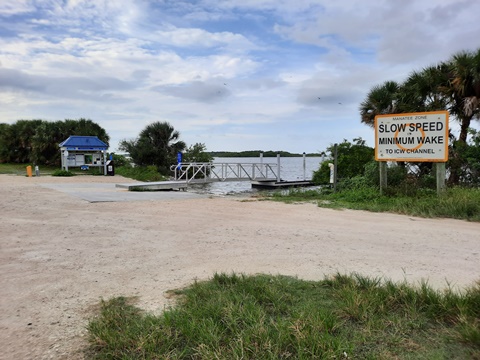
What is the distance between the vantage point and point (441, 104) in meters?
15.8

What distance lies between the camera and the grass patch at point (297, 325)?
2.70 metres

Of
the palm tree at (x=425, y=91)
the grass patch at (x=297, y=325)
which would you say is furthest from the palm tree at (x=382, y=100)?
the grass patch at (x=297, y=325)

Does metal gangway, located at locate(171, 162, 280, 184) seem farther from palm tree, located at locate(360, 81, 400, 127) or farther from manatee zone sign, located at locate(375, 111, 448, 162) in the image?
manatee zone sign, located at locate(375, 111, 448, 162)

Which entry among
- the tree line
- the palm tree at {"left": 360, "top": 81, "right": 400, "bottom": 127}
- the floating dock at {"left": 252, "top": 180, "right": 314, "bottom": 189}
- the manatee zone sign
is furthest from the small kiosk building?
the manatee zone sign

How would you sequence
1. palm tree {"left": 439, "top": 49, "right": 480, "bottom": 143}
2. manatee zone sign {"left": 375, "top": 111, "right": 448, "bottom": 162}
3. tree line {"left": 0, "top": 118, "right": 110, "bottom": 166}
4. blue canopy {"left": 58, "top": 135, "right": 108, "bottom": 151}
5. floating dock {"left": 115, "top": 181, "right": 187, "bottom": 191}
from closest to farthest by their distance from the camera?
manatee zone sign {"left": 375, "top": 111, "right": 448, "bottom": 162} → palm tree {"left": 439, "top": 49, "right": 480, "bottom": 143} → floating dock {"left": 115, "top": 181, "right": 187, "bottom": 191} → blue canopy {"left": 58, "top": 135, "right": 108, "bottom": 151} → tree line {"left": 0, "top": 118, "right": 110, "bottom": 166}

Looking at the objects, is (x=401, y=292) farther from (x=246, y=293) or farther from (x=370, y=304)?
(x=246, y=293)

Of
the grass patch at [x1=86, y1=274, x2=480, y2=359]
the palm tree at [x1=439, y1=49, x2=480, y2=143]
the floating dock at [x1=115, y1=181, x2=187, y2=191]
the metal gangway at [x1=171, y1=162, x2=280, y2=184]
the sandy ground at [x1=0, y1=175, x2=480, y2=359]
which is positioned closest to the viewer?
the grass patch at [x1=86, y1=274, x2=480, y2=359]

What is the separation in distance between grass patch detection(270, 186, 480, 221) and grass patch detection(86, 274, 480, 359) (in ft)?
22.0

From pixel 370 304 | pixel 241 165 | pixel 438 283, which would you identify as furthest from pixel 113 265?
pixel 241 165

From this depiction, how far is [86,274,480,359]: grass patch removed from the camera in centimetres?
270

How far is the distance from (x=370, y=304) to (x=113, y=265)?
3.44 m

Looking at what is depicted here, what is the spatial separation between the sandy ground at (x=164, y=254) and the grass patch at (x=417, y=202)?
0.70 meters

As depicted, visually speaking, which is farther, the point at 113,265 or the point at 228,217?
the point at 228,217

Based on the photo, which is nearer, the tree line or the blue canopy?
the blue canopy
